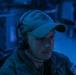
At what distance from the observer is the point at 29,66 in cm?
102

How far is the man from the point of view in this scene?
965 mm

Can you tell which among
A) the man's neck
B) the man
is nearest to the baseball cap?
the man

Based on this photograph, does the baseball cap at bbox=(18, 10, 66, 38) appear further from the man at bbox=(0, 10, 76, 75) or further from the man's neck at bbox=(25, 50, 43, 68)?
the man's neck at bbox=(25, 50, 43, 68)

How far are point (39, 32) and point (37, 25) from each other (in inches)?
1.3

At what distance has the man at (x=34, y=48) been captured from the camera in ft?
3.17

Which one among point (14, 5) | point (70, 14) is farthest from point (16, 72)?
point (70, 14)

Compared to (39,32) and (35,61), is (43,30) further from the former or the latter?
(35,61)

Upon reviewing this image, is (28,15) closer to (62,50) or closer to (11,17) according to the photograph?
(11,17)

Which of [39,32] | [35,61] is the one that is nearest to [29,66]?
[35,61]

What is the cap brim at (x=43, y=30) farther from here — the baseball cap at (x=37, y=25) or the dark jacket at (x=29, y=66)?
the dark jacket at (x=29, y=66)

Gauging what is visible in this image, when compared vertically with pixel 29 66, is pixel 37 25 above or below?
above

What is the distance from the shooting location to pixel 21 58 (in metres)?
1.04

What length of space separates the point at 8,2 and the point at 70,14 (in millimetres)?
1966

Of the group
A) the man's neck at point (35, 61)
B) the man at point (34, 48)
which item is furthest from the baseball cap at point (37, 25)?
the man's neck at point (35, 61)
